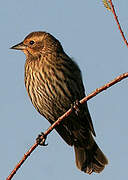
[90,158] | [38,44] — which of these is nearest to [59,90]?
[38,44]

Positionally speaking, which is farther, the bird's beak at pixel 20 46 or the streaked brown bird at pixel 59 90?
the bird's beak at pixel 20 46

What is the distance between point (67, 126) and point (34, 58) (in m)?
1.04

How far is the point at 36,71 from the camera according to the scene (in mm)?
5332

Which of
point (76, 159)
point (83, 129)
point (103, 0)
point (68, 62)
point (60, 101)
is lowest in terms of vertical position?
point (76, 159)

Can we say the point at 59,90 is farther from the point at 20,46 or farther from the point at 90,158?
the point at 90,158

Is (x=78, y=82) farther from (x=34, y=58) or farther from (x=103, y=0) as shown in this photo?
(x=103, y=0)

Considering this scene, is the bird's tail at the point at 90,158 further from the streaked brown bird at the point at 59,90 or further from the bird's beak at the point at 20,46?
the bird's beak at the point at 20,46

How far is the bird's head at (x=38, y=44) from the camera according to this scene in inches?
232

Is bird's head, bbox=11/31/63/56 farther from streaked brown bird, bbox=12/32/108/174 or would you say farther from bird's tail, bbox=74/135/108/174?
bird's tail, bbox=74/135/108/174

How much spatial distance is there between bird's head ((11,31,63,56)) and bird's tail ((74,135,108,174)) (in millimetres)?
1439

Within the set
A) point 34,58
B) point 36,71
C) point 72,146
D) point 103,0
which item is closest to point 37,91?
point 36,71

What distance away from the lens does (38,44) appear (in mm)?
6051

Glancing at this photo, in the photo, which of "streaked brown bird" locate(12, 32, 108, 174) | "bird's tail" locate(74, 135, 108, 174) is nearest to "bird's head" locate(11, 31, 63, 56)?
"streaked brown bird" locate(12, 32, 108, 174)

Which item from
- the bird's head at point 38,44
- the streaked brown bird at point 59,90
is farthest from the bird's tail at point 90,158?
the bird's head at point 38,44
